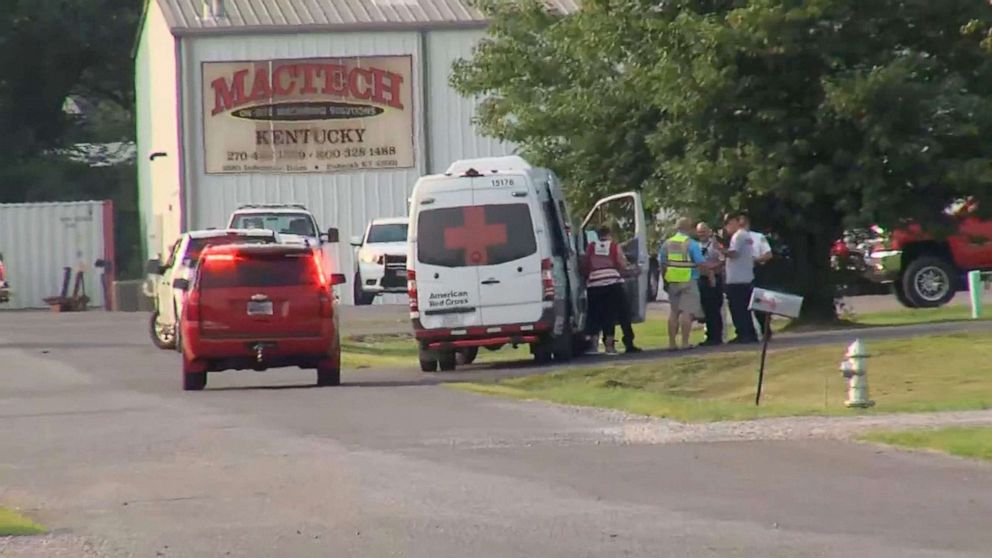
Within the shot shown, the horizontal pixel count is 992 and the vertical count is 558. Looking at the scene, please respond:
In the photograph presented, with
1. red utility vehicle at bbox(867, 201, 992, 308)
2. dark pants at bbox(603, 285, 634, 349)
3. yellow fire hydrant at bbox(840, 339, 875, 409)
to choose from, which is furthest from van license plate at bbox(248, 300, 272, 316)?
red utility vehicle at bbox(867, 201, 992, 308)

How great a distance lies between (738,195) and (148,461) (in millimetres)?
13759

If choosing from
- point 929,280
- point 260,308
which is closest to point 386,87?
point 929,280

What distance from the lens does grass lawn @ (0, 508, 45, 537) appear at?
36.3ft

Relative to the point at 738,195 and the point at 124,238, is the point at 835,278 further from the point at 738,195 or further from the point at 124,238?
the point at 124,238

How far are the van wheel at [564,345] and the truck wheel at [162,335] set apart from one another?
7.32 meters

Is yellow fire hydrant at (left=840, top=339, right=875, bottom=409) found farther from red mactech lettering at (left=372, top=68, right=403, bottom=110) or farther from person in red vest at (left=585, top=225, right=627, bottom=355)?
red mactech lettering at (left=372, top=68, right=403, bottom=110)

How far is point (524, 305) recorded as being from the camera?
24.7 meters

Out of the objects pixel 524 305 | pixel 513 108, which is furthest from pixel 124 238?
pixel 524 305

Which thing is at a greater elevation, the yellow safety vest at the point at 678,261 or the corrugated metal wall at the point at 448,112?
the corrugated metal wall at the point at 448,112

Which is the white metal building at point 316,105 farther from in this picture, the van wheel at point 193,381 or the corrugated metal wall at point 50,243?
the van wheel at point 193,381

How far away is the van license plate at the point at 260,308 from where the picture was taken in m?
22.5

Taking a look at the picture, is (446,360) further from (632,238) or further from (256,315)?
(256,315)

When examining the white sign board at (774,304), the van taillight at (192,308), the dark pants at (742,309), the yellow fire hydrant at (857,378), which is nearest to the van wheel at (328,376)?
the van taillight at (192,308)

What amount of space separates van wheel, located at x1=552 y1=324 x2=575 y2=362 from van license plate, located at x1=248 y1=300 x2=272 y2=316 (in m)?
4.07
